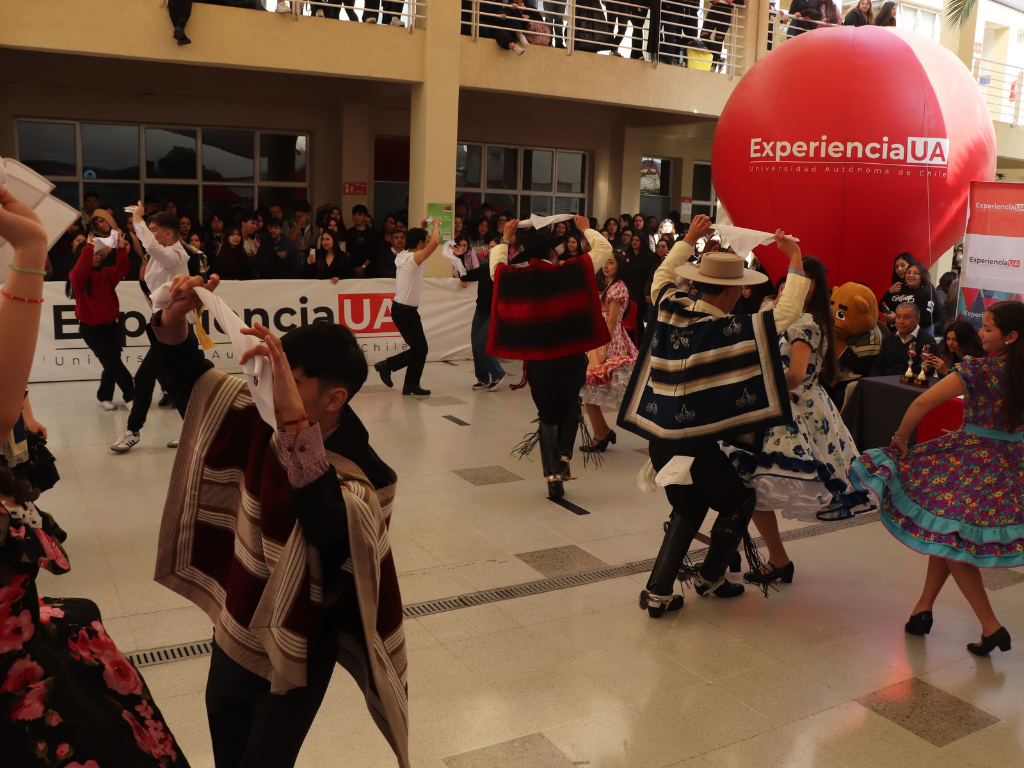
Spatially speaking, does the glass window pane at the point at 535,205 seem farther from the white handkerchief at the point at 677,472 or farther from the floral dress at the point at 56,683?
the floral dress at the point at 56,683

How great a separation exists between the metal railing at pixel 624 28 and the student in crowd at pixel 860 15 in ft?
5.07

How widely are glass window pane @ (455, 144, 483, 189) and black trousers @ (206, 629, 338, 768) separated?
13108 mm

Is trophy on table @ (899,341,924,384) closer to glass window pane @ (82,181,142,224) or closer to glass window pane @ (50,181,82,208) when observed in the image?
glass window pane @ (82,181,142,224)

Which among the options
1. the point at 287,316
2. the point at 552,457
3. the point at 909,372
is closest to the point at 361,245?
the point at 287,316

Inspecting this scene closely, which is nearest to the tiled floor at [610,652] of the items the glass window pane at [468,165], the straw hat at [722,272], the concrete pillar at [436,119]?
the straw hat at [722,272]

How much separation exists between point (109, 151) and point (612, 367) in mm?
8738

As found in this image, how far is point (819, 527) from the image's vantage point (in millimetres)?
5090

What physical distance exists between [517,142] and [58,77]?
258 inches

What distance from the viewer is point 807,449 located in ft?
12.7

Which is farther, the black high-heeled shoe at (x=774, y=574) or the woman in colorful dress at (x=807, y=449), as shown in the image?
the black high-heeled shoe at (x=774, y=574)

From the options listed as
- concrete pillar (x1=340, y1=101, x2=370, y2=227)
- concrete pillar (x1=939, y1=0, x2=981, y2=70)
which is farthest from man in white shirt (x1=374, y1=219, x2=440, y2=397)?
concrete pillar (x1=939, y1=0, x2=981, y2=70)

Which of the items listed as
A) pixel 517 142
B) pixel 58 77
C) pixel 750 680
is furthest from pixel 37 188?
pixel 517 142

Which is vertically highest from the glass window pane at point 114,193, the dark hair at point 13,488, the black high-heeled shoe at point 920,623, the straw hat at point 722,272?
the glass window pane at point 114,193

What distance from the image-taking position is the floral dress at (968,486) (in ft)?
11.3
